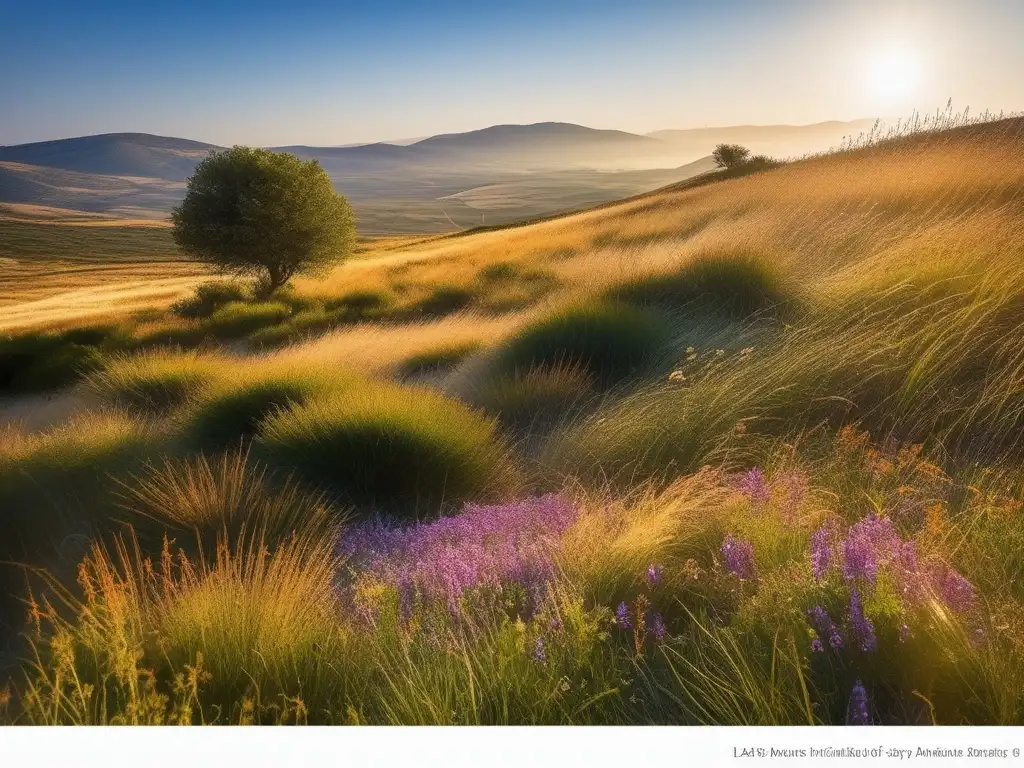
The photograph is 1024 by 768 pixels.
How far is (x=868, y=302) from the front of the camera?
4.55 m

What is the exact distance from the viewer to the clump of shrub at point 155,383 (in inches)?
254

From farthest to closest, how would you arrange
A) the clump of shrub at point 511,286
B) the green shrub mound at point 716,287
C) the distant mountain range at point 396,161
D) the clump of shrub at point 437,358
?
the clump of shrub at point 511,286 < the distant mountain range at point 396,161 < the clump of shrub at point 437,358 < the green shrub mound at point 716,287

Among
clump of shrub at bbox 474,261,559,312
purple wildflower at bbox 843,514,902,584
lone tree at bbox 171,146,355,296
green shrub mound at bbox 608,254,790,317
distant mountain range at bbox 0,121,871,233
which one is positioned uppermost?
distant mountain range at bbox 0,121,871,233

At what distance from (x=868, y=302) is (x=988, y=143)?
5.21m

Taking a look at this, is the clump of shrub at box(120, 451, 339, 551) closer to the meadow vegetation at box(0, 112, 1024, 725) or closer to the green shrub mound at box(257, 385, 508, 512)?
the meadow vegetation at box(0, 112, 1024, 725)

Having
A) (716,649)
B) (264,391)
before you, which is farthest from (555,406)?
(716,649)

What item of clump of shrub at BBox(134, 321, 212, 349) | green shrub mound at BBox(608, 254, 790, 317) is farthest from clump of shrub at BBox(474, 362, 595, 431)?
clump of shrub at BBox(134, 321, 212, 349)

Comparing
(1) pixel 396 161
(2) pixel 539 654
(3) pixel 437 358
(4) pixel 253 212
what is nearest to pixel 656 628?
(2) pixel 539 654

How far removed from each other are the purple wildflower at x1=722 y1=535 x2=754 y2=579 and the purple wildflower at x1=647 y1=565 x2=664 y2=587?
0.23 meters

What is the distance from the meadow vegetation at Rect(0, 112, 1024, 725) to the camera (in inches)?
71.4

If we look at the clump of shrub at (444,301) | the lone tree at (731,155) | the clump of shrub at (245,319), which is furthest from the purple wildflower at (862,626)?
the lone tree at (731,155)

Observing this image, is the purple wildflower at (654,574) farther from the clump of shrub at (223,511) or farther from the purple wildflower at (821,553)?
the clump of shrub at (223,511)

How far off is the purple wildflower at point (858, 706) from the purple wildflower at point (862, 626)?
102 mm

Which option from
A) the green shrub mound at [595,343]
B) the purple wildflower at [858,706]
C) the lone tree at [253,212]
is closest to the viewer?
the purple wildflower at [858,706]
